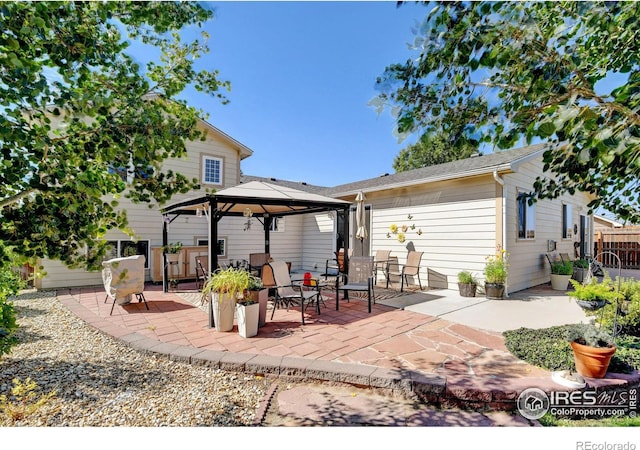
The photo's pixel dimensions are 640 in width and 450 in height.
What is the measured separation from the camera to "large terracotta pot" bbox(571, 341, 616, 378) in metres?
3.06

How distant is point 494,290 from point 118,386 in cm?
741

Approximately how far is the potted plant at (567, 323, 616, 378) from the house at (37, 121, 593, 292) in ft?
9.84

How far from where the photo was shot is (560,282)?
823cm

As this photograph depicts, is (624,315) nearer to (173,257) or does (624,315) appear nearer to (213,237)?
(213,237)

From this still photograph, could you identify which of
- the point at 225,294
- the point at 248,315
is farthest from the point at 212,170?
the point at 248,315

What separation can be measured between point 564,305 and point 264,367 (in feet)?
22.2

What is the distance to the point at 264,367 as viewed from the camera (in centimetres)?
352

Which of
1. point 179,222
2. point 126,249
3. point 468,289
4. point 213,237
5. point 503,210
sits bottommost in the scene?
point 468,289

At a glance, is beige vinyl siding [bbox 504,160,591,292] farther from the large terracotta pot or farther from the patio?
the large terracotta pot

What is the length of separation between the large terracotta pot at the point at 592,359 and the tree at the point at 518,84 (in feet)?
6.06

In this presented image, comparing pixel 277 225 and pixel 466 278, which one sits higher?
pixel 277 225

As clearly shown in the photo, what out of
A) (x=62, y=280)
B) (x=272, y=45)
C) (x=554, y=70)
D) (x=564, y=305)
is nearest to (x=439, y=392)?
(x=554, y=70)

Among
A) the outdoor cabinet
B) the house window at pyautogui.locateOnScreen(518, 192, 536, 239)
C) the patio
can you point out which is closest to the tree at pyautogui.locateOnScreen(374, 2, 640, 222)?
the patio
